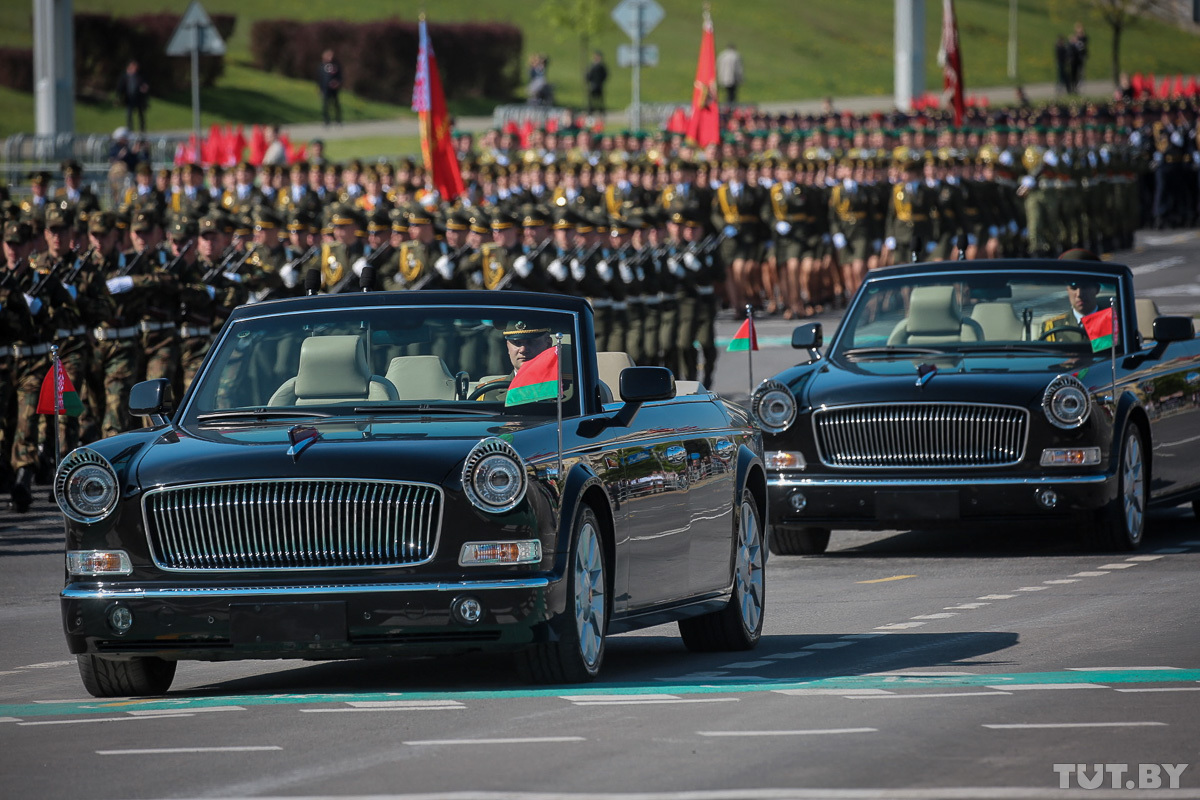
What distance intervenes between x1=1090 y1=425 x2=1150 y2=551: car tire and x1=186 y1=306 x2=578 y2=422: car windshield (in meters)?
5.37

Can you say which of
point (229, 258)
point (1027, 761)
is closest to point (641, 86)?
point (229, 258)

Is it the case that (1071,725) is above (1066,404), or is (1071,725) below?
below

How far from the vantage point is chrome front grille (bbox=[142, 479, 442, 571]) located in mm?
8906

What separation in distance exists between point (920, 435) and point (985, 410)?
411mm

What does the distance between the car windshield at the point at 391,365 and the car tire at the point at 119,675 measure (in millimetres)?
1032

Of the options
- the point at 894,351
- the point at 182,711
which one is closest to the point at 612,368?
the point at 182,711

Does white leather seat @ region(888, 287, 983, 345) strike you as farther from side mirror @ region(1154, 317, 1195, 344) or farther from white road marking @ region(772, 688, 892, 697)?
white road marking @ region(772, 688, 892, 697)

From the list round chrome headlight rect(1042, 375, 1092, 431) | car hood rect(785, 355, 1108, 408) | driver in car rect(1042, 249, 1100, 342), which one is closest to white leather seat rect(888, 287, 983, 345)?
car hood rect(785, 355, 1108, 408)

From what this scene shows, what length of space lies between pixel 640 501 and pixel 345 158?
172 feet

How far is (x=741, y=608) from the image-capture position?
10883mm

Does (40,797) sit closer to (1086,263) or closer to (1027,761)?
(1027,761)

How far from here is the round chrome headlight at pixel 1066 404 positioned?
1431cm

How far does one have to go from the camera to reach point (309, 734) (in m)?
8.30

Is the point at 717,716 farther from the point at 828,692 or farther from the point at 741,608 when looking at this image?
the point at 741,608
